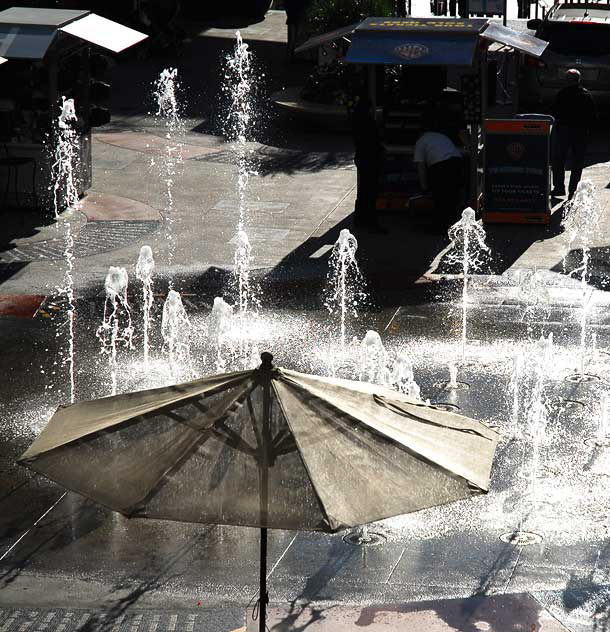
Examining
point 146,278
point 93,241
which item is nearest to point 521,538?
point 146,278

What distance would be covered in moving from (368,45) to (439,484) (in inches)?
421

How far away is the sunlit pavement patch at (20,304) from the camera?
42.7ft

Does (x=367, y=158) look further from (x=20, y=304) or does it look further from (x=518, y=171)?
(x=20, y=304)

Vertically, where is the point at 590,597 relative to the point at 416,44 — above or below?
below

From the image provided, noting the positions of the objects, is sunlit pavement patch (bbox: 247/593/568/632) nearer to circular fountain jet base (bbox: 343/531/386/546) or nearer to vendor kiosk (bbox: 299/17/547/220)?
circular fountain jet base (bbox: 343/531/386/546)

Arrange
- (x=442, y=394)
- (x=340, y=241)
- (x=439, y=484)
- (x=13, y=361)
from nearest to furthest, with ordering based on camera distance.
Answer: (x=439, y=484) < (x=442, y=394) < (x=13, y=361) < (x=340, y=241)

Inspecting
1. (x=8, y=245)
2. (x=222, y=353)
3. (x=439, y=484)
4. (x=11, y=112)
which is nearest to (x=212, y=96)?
(x=11, y=112)

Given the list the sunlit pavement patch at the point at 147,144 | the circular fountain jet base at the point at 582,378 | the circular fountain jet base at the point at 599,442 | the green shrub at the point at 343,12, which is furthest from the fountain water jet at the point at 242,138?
the circular fountain jet base at the point at 599,442

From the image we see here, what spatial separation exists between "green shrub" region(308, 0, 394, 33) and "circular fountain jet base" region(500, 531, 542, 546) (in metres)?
15.4

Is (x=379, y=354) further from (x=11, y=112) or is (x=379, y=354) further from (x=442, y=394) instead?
(x=11, y=112)

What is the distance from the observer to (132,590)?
25.4 feet

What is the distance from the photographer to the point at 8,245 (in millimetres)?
15453

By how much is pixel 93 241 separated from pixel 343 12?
887 cm

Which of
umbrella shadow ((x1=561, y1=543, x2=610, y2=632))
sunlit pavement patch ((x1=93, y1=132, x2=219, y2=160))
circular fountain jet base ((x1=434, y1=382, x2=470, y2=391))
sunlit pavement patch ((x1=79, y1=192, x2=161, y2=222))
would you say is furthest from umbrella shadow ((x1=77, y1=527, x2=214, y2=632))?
sunlit pavement patch ((x1=93, y1=132, x2=219, y2=160))
